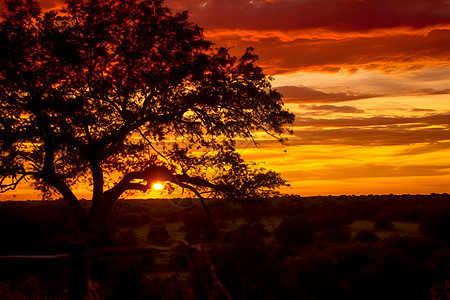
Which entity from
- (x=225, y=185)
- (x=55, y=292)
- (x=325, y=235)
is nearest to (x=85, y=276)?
(x=55, y=292)

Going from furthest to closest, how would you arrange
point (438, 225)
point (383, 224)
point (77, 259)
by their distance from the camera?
1. point (383, 224)
2. point (438, 225)
3. point (77, 259)

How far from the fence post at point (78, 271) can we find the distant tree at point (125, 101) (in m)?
12.6

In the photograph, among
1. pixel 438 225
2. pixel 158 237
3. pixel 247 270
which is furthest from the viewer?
pixel 158 237

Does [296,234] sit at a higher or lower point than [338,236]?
higher

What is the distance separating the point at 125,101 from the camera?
1786 centimetres

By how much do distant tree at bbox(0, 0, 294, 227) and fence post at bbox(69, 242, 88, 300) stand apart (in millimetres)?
12631

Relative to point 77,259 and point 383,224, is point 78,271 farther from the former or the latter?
point 383,224

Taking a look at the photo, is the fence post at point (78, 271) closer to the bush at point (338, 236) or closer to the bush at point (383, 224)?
the bush at point (338, 236)

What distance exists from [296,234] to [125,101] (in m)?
20.4

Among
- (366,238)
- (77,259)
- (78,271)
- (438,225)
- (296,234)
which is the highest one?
(77,259)

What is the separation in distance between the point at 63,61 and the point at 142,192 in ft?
20.7

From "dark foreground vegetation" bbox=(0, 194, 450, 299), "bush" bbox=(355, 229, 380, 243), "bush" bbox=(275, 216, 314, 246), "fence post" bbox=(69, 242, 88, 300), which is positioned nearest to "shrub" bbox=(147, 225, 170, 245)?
"dark foreground vegetation" bbox=(0, 194, 450, 299)

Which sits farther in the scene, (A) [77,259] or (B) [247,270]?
(B) [247,270]

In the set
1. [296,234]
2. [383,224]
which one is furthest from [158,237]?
[383,224]
